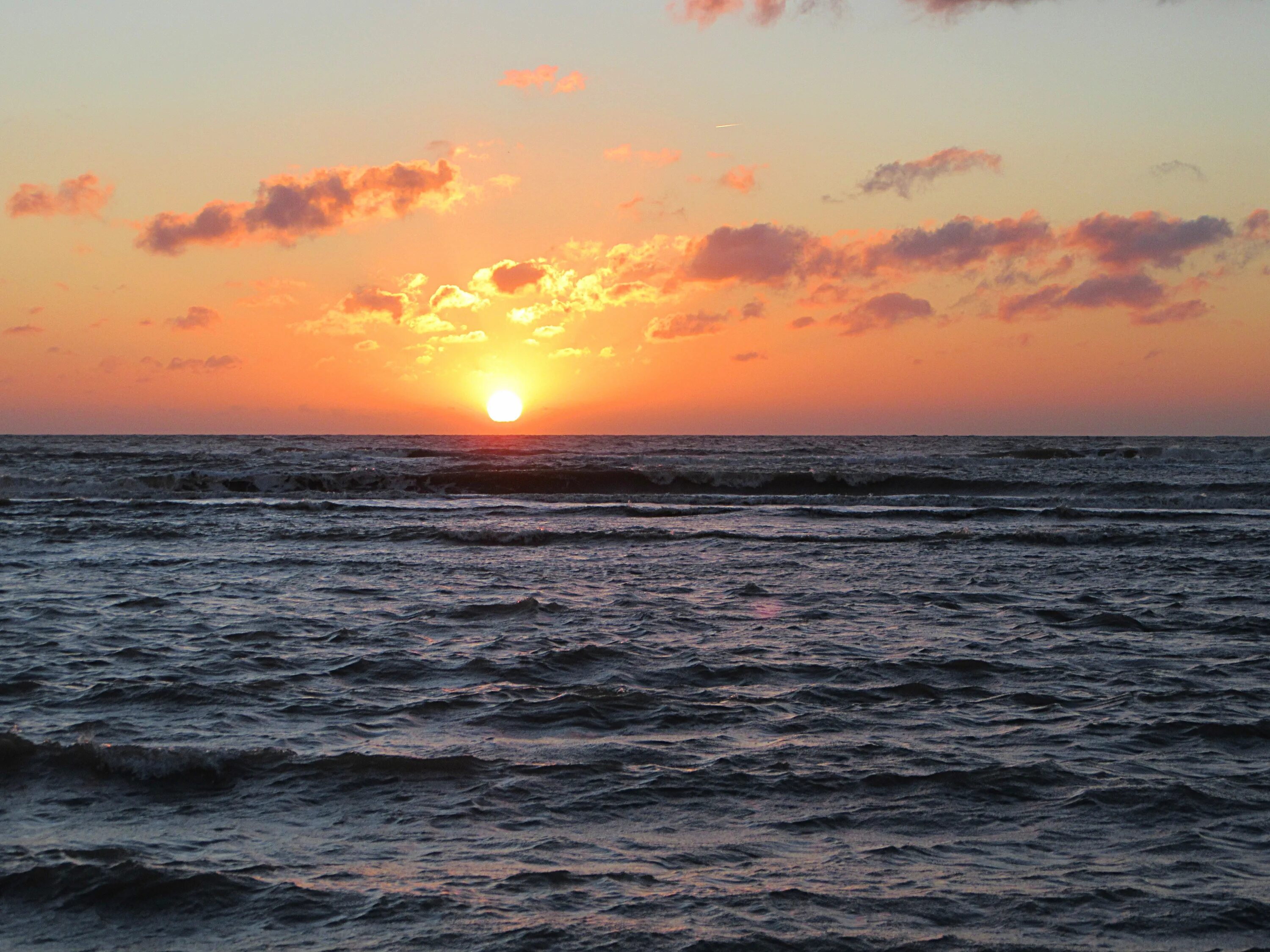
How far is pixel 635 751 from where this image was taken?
6730mm

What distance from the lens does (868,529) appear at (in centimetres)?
2339

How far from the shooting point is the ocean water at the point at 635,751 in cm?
445

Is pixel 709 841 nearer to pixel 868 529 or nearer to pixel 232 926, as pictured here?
pixel 232 926

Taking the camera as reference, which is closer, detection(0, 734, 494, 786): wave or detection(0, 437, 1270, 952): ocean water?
detection(0, 437, 1270, 952): ocean water

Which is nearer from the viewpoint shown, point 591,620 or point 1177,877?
point 1177,877

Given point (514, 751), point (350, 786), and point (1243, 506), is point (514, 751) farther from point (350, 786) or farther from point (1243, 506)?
point (1243, 506)

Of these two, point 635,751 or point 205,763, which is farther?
point 635,751

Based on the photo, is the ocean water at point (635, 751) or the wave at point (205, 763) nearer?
the ocean water at point (635, 751)

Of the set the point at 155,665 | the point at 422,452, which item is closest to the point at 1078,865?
the point at 155,665

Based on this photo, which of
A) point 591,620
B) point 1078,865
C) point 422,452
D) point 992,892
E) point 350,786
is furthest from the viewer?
point 422,452

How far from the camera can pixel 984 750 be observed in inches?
264

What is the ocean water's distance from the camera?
4445 mm

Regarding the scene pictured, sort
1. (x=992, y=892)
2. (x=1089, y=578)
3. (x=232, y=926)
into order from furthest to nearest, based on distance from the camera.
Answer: (x=1089, y=578) < (x=992, y=892) < (x=232, y=926)

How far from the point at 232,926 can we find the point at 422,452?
63721mm
